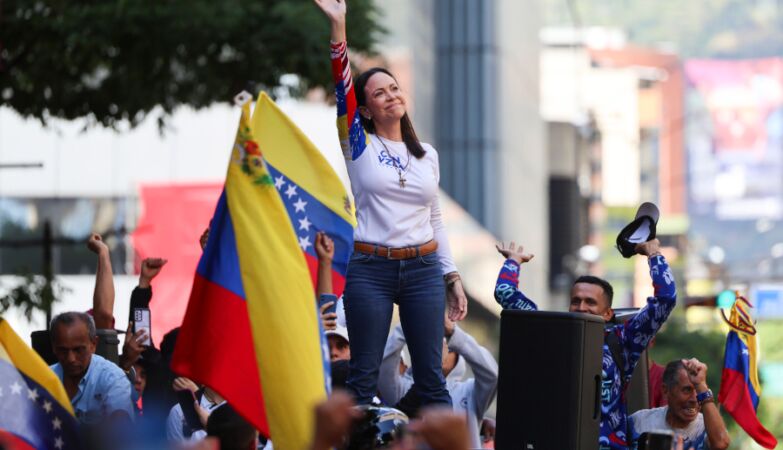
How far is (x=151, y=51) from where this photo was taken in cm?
1691

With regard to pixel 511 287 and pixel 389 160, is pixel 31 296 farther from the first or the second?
pixel 389 160

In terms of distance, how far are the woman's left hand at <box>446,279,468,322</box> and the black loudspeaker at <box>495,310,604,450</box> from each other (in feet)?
1.41

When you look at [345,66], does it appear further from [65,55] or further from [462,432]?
[65,55]

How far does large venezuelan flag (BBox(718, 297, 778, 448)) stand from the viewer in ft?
34.8

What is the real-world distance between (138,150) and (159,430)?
29636 mm

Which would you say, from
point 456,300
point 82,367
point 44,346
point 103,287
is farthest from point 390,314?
point 44,346

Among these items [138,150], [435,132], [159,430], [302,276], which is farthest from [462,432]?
[435,132]

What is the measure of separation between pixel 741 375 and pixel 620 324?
155 centimetres

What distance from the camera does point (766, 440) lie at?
10305 mm

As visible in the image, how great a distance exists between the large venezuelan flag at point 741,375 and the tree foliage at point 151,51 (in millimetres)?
6651

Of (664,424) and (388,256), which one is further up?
(388,256)

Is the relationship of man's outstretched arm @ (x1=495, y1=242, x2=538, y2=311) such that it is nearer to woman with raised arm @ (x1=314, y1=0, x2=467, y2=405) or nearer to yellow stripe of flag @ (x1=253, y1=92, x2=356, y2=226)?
woman with raised arm @ (x1=314, y1=0, x2=467, y2=405)

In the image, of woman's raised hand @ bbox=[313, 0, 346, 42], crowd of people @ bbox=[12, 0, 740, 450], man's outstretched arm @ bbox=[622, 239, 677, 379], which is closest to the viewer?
woman's raised hand @ bbox=[313, 0, 346, 42]

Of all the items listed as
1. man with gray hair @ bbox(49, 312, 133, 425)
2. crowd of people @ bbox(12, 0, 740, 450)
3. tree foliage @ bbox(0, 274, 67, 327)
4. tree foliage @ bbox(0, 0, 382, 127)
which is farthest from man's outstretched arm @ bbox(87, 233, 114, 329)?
tree foliage @ bbox(0, 0, 382, 127)
